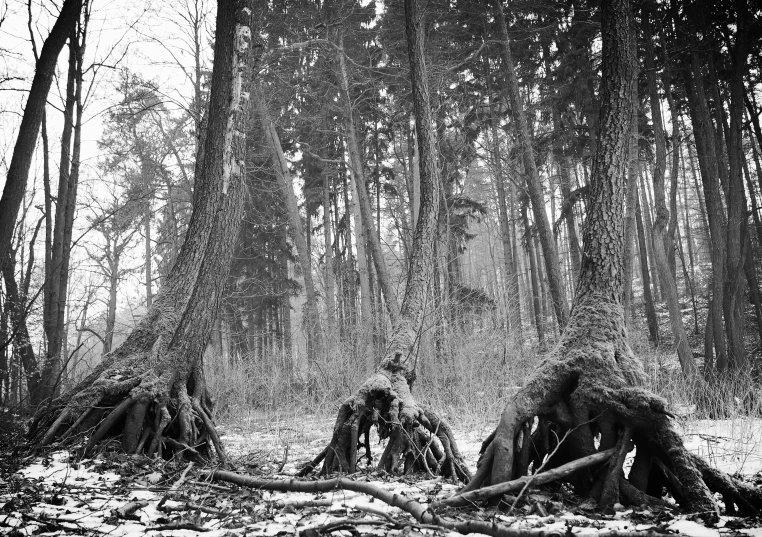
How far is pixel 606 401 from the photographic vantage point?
11.3 feet

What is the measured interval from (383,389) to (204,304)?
240 centimetres

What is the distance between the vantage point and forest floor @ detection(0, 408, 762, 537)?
8.75ft

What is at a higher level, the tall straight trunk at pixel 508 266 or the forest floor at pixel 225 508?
the tall straight trunk at pixel 508 266

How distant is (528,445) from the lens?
3.74m

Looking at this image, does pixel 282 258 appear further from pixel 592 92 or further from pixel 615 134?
pixel 615 134

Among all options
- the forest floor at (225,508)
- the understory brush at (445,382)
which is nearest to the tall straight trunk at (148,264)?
the understory brush at (445,382)

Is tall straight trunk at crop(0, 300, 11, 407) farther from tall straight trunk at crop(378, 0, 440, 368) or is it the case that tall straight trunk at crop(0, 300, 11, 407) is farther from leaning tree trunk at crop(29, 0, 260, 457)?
tall straight trunk at crop(378, 0, 440, 368)

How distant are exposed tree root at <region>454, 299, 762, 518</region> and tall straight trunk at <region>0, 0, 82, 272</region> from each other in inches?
224

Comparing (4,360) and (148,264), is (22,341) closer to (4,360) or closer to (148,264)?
(4,360)

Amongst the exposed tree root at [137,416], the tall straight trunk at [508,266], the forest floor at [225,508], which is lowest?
the forest floor at [225,508]

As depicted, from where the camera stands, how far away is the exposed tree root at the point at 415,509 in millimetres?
2309

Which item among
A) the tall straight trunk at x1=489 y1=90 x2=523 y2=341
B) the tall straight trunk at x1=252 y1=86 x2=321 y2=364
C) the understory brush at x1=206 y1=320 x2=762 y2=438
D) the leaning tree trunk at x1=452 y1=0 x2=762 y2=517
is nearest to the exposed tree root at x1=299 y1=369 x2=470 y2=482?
the leaning tree trunk at x1=452 y1=0 x2=762 y2=517

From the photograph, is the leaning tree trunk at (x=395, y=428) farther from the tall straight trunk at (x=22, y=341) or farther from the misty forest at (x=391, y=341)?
the tall straight trunk at (x=22, y=341)

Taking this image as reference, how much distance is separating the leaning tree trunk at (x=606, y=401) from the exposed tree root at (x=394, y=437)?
0.92m
